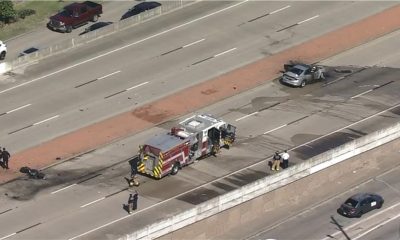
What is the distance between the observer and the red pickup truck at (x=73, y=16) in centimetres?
11275

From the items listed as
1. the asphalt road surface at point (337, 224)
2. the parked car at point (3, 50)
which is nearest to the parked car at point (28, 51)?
the parked car at point (3, 50)

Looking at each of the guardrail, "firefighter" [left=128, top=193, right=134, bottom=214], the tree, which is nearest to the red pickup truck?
the guardrail

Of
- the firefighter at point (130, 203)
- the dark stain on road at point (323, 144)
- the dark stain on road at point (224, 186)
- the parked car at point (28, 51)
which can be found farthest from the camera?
the parked car at point (28, 51)

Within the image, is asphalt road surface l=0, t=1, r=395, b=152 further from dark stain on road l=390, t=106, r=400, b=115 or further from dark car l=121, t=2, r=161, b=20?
dark stain on road l=390, t=106, r=400, b=115

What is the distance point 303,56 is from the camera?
108562 millimetres

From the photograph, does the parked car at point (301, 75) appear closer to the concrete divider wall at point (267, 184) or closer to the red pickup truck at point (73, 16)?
the concrete divider wall at point (267, 184)

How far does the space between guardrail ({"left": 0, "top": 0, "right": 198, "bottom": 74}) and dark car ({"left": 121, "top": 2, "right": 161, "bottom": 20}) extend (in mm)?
516

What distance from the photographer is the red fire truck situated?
287 ft

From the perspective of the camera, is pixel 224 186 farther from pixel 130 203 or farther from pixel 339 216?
pixel 339 216

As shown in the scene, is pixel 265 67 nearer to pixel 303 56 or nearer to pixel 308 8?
pixel 303 56

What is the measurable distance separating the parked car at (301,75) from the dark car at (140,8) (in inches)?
694

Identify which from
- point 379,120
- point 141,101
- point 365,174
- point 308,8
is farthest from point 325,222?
point 308,8

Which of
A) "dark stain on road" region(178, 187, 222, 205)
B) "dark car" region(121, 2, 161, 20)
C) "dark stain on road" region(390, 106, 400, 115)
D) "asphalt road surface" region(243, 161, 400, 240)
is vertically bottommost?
"asphalt road surface" region(243, 161, 400, 240)

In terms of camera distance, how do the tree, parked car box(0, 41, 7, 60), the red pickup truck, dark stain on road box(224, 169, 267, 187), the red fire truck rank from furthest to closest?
1. the tree
2. the red pickup truck
3. parked car box(0, 41, 7, 60)
4. dark stain on road box(224, 169, 267, 187)
5. the red fire truck
